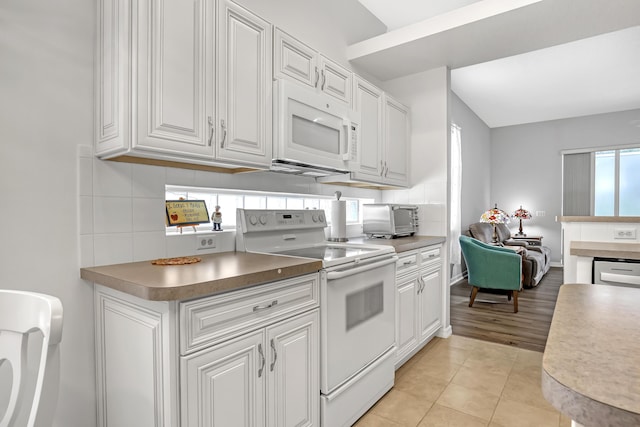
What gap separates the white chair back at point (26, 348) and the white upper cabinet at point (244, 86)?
966 millimetres

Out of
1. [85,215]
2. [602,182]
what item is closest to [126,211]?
[85,215]

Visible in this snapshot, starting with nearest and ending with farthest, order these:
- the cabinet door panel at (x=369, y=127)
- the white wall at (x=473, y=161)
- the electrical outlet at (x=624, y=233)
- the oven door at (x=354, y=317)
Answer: the oven door at (x=354, y=317) → the electrical outlet at (x=624, y=233) → the cabinet door panel at (x=369, y=127) → the white wall at (x=473, y=161)

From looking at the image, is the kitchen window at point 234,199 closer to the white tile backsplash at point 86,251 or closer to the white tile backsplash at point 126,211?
the white tile backsplash at point 126,211

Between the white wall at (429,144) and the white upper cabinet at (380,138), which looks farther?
the white wall at (429,144)

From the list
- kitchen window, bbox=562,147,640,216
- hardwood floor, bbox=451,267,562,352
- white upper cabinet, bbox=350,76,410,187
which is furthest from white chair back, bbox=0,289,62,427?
kitchen window, bbox=562,147,640,216

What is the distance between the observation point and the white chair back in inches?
28.7

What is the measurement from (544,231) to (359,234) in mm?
5707

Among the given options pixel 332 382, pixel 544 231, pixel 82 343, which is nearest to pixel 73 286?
pixel 82 343

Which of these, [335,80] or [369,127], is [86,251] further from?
[369,127]

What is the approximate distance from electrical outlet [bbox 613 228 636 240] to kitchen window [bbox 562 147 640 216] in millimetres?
5437

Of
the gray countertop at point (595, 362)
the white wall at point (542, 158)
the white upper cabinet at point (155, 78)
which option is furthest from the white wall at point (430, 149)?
the white wall at point (542, 158)

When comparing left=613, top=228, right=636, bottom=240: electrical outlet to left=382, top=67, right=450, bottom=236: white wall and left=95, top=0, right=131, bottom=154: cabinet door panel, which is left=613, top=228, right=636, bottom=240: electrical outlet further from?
left=95, top=0, right=131, bottom=154: cabinet door panel

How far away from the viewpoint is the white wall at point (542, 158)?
663 cm

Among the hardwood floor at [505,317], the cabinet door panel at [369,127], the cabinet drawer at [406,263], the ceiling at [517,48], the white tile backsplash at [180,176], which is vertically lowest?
the hardwood floor at [505,317]
